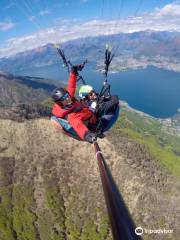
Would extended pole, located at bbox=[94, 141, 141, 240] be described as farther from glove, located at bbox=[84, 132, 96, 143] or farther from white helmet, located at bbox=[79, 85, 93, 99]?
white helmet, located at bbox=[79, 85, 93, 99]

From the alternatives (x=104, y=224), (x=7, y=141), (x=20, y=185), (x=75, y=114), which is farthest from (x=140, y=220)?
(x=75, y=114)

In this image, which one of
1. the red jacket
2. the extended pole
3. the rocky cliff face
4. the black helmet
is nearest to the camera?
the extended pole

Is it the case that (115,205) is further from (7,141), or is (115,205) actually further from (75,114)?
(7,141)

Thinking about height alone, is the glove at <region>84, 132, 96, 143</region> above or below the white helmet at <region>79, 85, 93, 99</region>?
below

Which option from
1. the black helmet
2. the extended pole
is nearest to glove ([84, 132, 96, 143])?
the black helmet

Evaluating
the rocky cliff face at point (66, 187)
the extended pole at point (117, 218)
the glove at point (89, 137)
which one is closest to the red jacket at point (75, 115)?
the glove at point (89, 137)

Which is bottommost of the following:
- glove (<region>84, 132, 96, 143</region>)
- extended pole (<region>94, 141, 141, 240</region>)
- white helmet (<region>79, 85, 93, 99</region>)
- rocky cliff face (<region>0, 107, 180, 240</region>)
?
rocky cliff face (<region>0, 107, 180, 240</region>)

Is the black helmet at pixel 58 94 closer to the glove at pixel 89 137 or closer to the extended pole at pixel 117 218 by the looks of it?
the glove at pixel 89 137

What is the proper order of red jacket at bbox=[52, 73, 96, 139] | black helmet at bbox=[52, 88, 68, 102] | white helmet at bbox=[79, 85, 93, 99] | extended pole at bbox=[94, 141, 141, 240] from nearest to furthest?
extended pole at bbox=[94, 141, 141, 240], red jacket at bbox=[52, 73, 96, 139], black helmet at bbox=[52, 88, 68, 102], white helmet at bbox=[79, 85, 93, 99]
